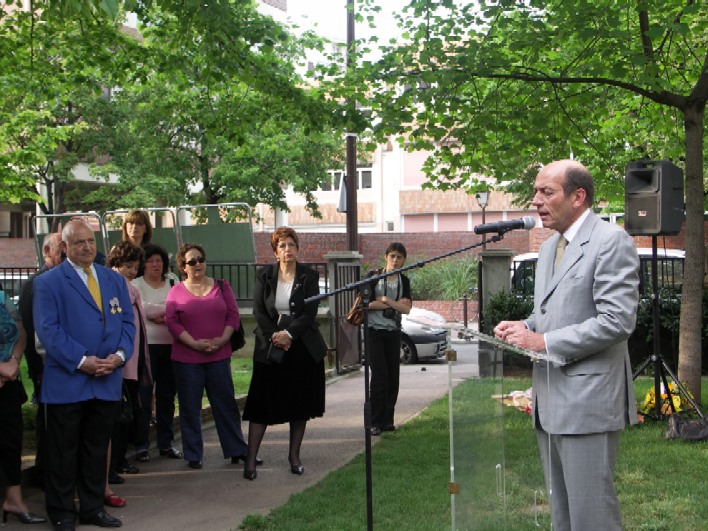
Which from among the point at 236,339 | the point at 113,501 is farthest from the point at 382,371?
the point at 113,501

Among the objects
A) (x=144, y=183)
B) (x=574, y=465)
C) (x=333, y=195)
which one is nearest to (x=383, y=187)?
(x=333, y=195)

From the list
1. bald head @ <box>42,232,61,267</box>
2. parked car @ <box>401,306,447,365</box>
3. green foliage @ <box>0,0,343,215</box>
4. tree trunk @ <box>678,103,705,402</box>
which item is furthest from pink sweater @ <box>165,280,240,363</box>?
parked car @ <box>401,306,447,365</box>

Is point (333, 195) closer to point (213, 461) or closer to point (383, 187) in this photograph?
point (383, 187)

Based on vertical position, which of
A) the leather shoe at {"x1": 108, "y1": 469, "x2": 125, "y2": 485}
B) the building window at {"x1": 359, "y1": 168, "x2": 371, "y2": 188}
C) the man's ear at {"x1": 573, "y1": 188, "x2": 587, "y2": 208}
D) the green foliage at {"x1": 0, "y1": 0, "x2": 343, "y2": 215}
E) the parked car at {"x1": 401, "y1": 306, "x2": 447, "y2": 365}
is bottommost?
the parked car at {"x1": 401, "y1": 306, "x2": 447, "y2": 365}

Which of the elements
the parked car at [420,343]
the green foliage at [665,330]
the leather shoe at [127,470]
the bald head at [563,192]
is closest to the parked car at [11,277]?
the parked car at [420,343]

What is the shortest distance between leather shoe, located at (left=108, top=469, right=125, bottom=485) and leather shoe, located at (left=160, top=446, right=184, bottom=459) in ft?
3.56

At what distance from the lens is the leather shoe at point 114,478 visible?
8435 millimetres

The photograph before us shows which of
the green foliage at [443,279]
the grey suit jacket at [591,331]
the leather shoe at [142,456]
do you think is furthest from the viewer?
the green foliage at [443,279]

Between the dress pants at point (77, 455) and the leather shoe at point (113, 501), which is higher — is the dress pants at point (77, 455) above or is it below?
above

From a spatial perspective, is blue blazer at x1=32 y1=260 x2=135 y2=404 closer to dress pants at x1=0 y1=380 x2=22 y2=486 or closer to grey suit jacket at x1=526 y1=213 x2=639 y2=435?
dress pants at x1=0 y1=380 x2=22 y2=486

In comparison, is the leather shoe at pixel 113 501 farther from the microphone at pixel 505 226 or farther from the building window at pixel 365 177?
the building window at pixel 365 177

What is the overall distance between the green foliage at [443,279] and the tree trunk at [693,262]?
2204 cm

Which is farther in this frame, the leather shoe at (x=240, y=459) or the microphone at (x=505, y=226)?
the leather shoe at (x=240, y=459)

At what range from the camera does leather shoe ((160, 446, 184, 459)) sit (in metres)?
9.55
